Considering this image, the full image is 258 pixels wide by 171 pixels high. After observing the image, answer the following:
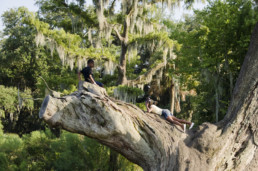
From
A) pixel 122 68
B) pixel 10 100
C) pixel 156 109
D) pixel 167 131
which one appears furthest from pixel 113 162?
pixel 10 100

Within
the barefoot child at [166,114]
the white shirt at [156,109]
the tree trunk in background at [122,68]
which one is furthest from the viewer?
the tree trunk in background at [122,68]

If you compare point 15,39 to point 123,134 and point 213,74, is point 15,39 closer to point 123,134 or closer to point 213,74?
point 213,74

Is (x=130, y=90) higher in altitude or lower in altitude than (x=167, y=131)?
higher

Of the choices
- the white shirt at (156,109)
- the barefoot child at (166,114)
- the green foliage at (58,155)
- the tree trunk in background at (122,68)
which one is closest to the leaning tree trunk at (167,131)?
the barefoot child at (166,114)

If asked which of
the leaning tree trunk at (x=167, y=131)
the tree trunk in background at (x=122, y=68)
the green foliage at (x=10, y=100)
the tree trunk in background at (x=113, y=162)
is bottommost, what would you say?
the tree trunk in background at (x=113, y=162)

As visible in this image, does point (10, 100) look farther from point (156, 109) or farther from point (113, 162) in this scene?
point (156, 109)

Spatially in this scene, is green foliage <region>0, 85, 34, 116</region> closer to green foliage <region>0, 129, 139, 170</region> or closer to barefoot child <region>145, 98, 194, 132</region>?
green foliage <region>0, 129, 139, 170</region>

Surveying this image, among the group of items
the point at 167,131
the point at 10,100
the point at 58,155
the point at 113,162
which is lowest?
the point at 113,162

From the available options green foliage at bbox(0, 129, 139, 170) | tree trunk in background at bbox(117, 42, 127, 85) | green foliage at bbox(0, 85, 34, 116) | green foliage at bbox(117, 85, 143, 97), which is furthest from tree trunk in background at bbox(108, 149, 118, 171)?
green foliage at bbox(0, 85, 34, 116)

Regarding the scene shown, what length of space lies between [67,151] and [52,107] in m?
7.68

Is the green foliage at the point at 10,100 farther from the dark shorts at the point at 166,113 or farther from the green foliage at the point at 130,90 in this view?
the dark shorts at the point at 166,113

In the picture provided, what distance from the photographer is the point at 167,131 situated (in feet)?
18.9

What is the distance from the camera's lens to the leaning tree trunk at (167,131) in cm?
499

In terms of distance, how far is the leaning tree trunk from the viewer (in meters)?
4.99
